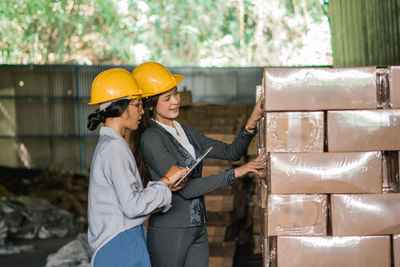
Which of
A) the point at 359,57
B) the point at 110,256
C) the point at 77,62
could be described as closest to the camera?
the point at 110,256

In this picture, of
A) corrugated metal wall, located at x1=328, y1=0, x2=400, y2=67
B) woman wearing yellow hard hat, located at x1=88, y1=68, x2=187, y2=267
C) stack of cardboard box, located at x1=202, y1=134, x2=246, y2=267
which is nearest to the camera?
woman wearing yellow hard hat, located at x1=88, y1=68, x2=187, y2=267

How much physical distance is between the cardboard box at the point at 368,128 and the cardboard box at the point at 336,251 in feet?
1.55

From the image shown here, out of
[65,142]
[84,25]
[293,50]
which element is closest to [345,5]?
[293,50]

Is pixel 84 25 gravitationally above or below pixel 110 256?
above

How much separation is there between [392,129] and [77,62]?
13.5 metres

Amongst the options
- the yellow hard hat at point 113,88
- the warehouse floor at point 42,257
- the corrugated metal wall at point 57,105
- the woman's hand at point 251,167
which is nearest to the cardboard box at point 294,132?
the woman's hand at point 251,167

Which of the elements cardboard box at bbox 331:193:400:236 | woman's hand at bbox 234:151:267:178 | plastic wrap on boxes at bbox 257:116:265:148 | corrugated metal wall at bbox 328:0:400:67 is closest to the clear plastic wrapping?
plastic wrap on boxes at bbox 257:116:265:148

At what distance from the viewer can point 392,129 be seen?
255cm

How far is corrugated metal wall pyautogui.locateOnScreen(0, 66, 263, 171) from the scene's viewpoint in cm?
1368

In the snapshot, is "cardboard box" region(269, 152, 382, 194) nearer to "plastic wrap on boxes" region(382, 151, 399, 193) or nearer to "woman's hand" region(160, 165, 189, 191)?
"plastic wrap on boxes" region(382, 151, 399, 193)

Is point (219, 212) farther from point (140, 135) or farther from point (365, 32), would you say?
point (140, 135)

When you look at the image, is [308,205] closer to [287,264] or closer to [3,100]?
[287,264]

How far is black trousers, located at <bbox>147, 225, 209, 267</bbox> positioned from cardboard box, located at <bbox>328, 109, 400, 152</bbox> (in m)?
0.92

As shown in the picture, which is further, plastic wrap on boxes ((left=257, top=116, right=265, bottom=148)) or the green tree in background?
the green tree in background
